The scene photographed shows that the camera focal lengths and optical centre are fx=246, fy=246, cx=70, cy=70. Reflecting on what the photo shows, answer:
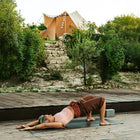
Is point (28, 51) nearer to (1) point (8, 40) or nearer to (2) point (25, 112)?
(1) point (8, 40)

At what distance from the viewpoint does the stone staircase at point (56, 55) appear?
37.0ft

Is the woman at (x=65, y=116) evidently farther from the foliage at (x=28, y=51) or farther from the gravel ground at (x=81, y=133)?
the foliage at (x=28, y=51)

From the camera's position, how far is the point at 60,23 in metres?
18.9

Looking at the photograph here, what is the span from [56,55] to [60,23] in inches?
278

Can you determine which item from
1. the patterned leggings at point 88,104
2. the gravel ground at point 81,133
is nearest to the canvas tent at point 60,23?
the patterned leggings at point 88,104

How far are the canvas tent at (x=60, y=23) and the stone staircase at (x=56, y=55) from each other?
5.29 metres

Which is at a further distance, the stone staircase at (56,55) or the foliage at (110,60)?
the stone staircase at (56,55)

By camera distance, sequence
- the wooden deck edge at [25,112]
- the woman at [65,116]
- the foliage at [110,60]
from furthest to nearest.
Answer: the foliage at [110,60] → the wooden deck edge at [25,112] → the woman at [65,116]

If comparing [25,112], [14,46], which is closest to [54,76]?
[14,46]

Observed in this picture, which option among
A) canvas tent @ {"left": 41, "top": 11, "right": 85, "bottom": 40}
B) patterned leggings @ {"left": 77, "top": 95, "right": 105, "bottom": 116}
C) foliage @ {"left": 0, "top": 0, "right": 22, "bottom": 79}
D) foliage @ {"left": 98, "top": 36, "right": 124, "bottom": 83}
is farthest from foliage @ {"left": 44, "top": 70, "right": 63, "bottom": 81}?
canvas tent @ {"left": 41, "top": 11, "right": 85, "bottom": 40}

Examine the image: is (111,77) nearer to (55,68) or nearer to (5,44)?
(55,68)

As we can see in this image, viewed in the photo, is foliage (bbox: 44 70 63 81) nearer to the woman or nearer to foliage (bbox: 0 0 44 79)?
foliage (bbox: 0 0 44 79)

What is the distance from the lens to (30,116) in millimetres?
4203

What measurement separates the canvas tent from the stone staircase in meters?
5.29
